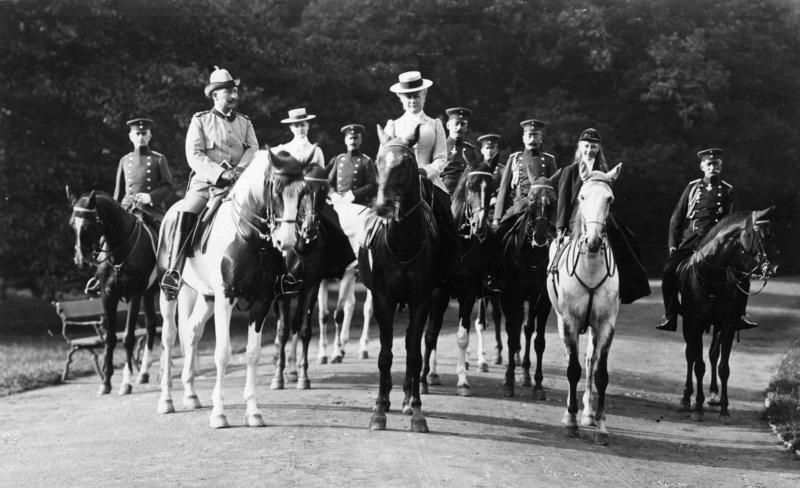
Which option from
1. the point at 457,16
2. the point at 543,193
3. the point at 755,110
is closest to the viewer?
the point at 543,193

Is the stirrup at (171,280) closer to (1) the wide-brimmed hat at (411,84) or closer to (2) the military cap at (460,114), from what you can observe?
(1) the wide-brimmed hat at (411,84)

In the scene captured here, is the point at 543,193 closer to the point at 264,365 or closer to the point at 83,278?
the point at 264,365

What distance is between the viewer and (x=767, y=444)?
1186 centimetres

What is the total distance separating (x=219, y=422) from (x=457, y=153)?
602 centimetres

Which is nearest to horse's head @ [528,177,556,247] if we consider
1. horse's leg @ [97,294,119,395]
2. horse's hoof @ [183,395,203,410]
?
horse's hoof @ [183,395,203,410]

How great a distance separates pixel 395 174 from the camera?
34.9ft

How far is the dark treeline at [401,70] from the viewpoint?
22.3 meters

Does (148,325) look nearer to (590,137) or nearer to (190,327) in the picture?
(190,327)

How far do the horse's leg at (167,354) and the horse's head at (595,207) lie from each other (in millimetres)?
5006

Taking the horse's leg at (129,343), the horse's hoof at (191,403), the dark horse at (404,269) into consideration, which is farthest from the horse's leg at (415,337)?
the horse's leg at (129,343)

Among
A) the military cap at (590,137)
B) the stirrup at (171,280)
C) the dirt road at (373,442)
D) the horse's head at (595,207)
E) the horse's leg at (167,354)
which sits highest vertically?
the military cap at (590,137)

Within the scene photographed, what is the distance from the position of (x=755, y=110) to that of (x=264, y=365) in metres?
23.6

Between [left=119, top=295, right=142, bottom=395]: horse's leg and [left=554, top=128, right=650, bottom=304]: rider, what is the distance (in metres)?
6.26

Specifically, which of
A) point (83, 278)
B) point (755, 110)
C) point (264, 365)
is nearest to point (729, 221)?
point (264, 365)
